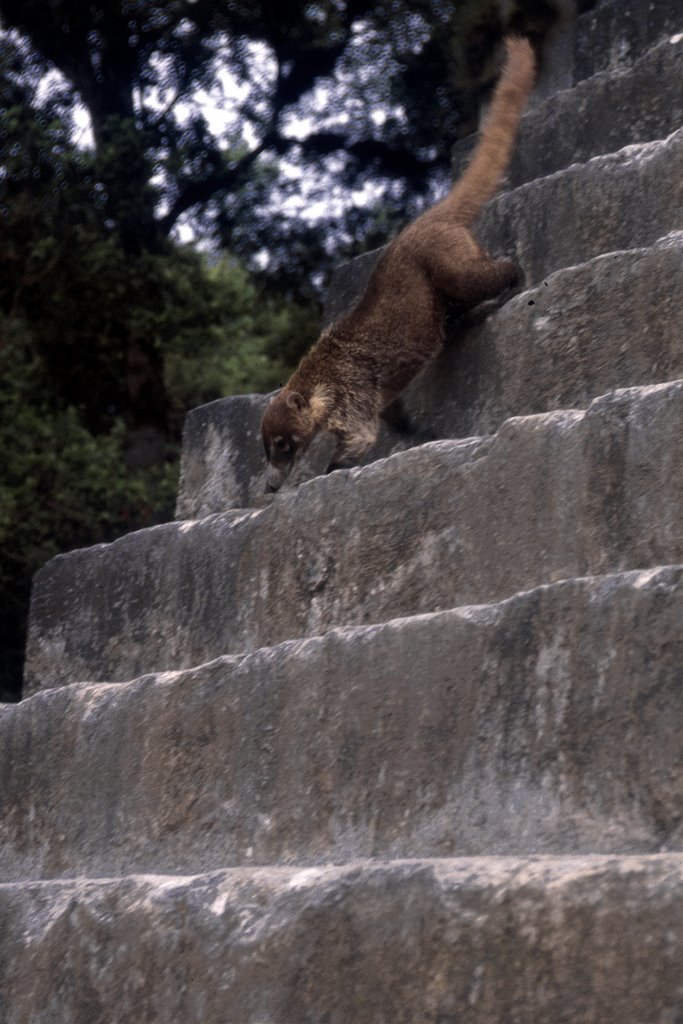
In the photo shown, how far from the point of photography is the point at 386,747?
262cm

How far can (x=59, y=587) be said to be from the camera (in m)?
4.30

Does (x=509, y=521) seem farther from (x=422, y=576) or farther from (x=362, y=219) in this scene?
(x=362, y=219)

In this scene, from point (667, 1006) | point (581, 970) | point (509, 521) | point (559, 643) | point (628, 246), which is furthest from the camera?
point (628, 246)

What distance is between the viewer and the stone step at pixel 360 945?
6.14 ft

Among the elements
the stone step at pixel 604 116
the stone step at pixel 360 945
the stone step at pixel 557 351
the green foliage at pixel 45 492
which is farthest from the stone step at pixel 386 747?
the green foliage at pixel 45 492

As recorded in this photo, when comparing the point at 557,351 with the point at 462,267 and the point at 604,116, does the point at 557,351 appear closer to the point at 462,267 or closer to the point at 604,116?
the point at 462,267

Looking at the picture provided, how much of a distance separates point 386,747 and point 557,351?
1.39 m

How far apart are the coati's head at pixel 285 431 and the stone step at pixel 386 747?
49.7 inches

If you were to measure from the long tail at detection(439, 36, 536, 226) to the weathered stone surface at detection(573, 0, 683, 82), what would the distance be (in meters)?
0.88

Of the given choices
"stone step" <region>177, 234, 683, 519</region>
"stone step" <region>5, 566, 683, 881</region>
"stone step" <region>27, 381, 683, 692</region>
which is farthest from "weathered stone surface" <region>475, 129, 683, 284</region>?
"stone step" <region>5, 566, 683, 881</region>

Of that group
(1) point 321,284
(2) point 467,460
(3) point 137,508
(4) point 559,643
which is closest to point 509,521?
(2) point 467,460

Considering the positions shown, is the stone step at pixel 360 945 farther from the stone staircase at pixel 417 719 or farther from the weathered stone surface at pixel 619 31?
the weathered stone surface at pixel 619 31

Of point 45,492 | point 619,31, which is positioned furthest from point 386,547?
point 45,492

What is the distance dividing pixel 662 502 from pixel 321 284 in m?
8.21
